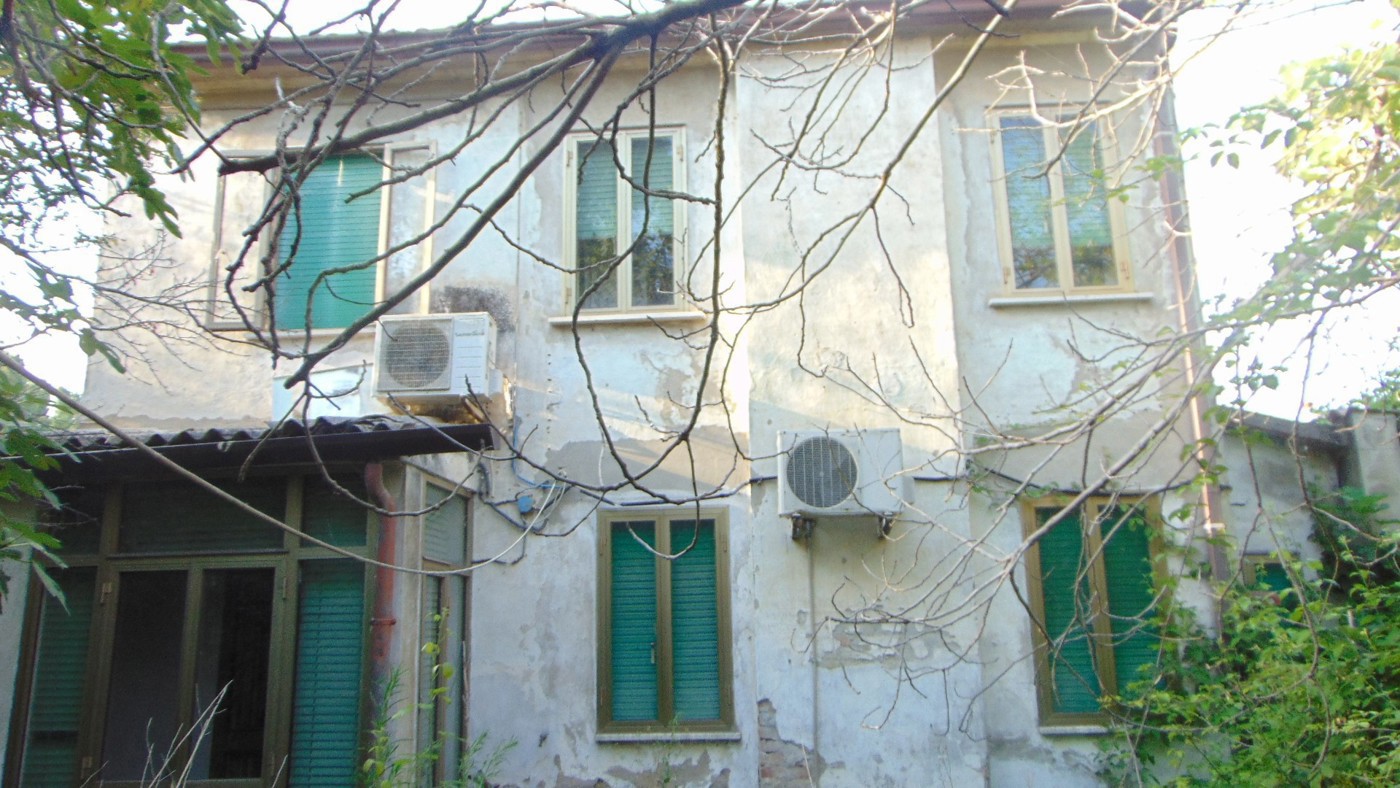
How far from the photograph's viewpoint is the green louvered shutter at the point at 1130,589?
7133mm

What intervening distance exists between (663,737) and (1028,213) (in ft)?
15.0

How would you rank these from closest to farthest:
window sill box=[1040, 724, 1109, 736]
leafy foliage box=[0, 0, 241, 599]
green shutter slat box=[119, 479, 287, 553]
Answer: leafy foliage box=[0, 0, 241, 599]
green shutter slat box=[119, 479, 287, 553]
window sill box=[1040, 724, 1109, 736]

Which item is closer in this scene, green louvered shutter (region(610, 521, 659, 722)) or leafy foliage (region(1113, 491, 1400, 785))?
leafy foliage (region(1113, 491, 1400, 785))

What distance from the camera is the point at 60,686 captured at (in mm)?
6293

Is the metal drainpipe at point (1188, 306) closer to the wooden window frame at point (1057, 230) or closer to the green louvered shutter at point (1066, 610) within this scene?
the wooden window frame at point (1057, 230)

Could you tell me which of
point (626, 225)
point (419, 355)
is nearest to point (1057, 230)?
point (626, 225)

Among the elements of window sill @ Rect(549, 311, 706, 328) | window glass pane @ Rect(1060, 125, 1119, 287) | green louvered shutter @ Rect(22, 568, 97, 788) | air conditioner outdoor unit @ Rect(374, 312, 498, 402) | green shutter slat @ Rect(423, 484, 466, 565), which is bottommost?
green louvered shutter @ Rect(22, 568, 97, 788)

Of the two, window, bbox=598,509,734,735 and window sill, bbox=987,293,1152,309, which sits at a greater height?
window sill, bbox=987,293,1152,309

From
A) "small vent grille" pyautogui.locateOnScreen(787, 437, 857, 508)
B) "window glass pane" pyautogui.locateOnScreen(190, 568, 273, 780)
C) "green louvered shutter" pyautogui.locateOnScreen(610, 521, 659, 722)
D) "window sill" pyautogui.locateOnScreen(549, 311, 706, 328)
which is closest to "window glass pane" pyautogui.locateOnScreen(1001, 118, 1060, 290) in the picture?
"small vent grille" pyautogui.locateOnScreen(787, 437, 857, 508)

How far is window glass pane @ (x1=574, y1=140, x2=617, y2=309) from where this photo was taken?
7.98 m

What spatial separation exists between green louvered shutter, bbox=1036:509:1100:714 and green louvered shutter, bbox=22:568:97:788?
601 cm

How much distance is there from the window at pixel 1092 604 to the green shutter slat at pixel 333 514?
4355 millimetres

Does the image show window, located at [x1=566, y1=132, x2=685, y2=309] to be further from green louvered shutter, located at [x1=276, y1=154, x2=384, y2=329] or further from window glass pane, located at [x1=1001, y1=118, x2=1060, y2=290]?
window glass pane, located at [x1=1001, y1=118, x2=1060, y2=290]

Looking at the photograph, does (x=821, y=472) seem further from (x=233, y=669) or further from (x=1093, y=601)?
(x=233, y=669)
